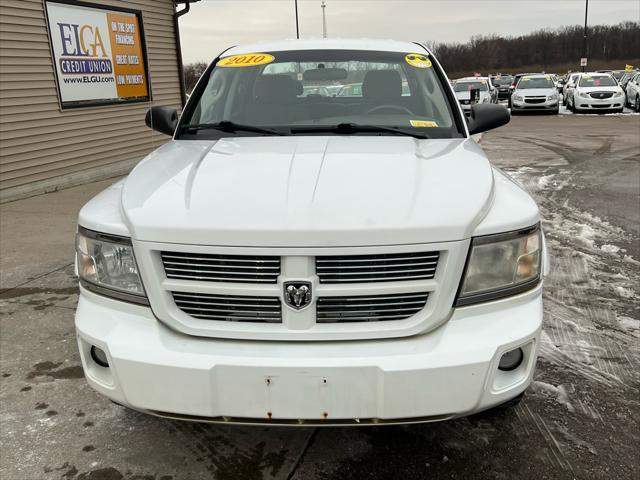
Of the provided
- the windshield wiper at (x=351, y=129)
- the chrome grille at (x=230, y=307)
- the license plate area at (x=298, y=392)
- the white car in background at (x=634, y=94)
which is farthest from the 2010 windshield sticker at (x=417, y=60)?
the white car in background at (x=634, y=94)

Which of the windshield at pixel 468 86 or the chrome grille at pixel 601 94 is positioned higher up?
the windshield at pixel 468 86

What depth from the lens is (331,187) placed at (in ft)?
7.14

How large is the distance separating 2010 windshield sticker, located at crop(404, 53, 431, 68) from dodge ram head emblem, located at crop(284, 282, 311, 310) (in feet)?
7.16

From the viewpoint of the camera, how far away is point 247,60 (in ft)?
12.2

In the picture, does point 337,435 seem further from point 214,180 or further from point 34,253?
point 34,253

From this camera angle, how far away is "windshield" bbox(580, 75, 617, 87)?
71.8 feet

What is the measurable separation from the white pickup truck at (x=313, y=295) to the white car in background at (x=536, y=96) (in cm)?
2157

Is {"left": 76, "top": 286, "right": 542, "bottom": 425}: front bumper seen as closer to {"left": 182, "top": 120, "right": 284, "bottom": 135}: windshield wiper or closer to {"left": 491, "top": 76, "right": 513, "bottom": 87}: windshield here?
{"left": 182, "top": 120, "right": 284, "bottom": 135}: windshield wiper

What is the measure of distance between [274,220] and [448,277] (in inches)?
25.7

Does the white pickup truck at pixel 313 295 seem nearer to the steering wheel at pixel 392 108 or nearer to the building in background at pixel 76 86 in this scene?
the steering wheel at pixel 392 108

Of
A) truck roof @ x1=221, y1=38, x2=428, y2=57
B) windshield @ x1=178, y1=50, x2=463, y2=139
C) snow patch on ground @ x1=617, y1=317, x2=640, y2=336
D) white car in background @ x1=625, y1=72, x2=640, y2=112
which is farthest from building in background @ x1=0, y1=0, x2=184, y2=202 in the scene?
white car in background @ x1=625, y1=72, x2=640, y2=112

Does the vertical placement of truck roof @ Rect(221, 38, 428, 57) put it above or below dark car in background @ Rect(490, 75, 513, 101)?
above

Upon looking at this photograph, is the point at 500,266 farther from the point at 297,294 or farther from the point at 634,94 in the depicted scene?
the point at 634,94

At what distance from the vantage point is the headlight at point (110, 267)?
214 cm
